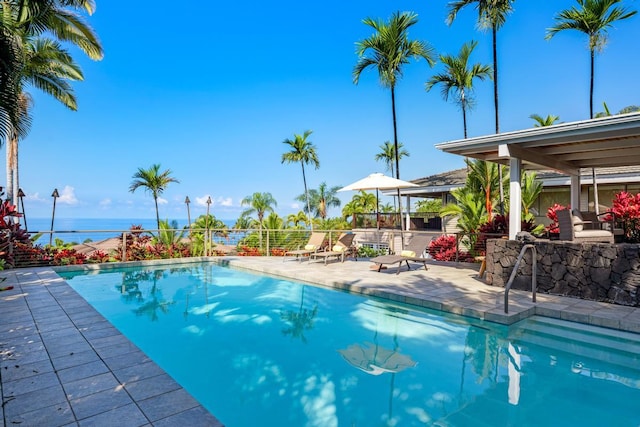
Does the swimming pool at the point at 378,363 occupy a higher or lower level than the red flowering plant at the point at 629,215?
lower

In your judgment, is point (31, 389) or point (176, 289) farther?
point (176, 289)

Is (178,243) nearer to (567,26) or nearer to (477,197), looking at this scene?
(477,197)

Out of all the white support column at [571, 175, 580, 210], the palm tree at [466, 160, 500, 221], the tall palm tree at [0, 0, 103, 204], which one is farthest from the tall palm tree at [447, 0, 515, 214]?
the tall palm tree at [0, 0, 103, 204]

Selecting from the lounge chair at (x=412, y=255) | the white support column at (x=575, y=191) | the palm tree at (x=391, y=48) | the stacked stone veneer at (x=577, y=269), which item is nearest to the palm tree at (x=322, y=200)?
the palm tree at (x=391, y=48)

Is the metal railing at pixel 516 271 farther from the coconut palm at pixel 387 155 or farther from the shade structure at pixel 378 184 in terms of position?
the coconut palm at pixel 387 155

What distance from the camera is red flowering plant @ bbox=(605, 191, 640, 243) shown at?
7.27 meters

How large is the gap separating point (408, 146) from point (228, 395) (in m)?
33.6

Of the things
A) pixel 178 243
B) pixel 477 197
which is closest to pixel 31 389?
pixel 178 243

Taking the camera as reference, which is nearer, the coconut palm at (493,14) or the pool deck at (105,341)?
the pool deck at (105,341)

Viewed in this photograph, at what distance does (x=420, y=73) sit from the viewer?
17625 millimetres

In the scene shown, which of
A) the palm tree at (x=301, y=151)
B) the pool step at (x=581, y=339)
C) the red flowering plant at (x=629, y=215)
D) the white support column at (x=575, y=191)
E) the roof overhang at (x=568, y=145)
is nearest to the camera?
the pool step at (x=581, y=339)

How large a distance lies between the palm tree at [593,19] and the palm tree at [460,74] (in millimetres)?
2797

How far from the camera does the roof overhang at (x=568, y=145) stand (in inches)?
225

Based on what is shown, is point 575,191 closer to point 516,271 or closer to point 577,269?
point 577,269
